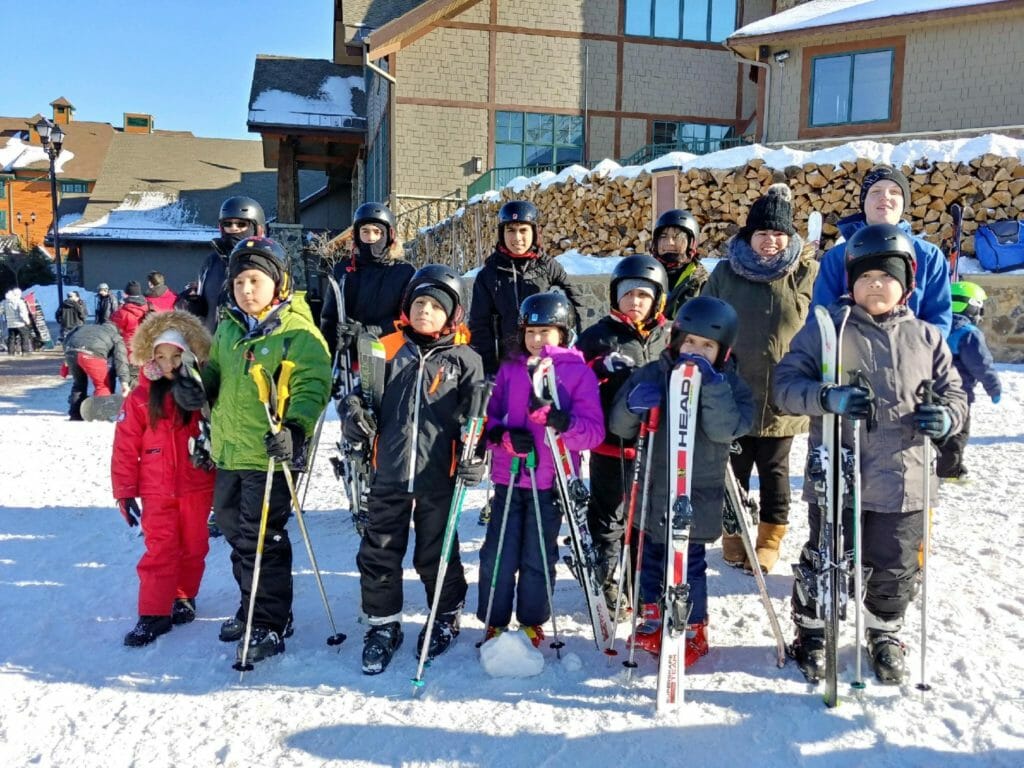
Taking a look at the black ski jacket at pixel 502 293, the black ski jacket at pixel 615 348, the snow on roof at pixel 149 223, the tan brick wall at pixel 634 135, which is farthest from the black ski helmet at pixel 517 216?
the snow on roof at pixel 149 223

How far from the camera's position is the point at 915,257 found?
10.7ft

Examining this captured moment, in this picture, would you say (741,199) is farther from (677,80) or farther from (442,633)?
(677,80)

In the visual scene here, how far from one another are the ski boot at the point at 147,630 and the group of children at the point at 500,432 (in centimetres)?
1

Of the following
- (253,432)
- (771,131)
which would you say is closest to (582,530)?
(253,432)

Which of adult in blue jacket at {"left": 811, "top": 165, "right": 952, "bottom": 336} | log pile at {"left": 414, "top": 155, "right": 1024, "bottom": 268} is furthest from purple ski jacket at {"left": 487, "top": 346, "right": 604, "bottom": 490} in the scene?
log pile at {"left": 414, "top": 155, "right": 1024, "bottom": 268}

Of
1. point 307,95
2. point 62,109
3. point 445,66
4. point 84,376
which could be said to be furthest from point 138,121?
point 84,376

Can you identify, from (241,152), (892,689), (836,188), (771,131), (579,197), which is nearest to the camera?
(892,689)

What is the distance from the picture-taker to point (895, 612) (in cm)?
301

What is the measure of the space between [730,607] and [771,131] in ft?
49.6

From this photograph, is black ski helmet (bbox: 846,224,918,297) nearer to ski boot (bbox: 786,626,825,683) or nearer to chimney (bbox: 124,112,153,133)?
ski boot (bbox: 786,626,825,683)

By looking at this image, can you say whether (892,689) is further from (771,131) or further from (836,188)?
(771,131)

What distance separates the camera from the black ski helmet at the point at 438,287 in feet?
11.1

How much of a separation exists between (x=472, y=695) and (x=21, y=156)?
62.3 m

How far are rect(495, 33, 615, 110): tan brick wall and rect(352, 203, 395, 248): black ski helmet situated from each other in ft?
56.5
